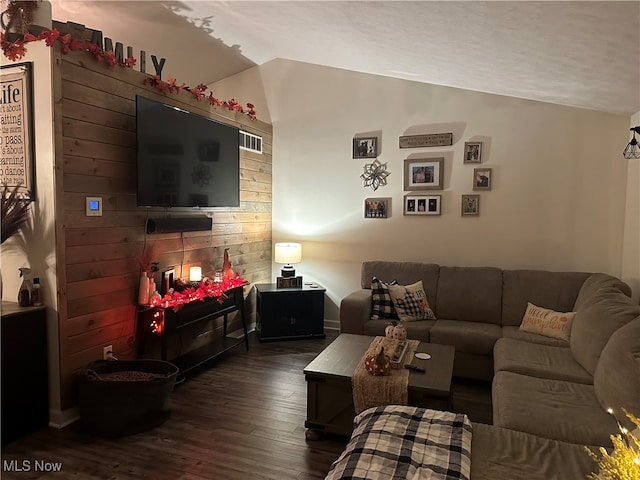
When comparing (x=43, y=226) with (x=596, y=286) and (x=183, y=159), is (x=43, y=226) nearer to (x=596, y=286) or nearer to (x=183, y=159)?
(x=183, y=159)

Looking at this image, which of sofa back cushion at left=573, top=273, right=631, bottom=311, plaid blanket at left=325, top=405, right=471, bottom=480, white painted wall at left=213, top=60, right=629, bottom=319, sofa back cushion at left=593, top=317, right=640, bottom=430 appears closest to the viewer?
plaid blanket at left=325, top=405, right=471, bottom=480

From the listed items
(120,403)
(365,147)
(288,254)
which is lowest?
(120,403)

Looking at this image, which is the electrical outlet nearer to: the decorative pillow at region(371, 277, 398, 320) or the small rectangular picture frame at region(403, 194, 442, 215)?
the decorative pillow at region(371, 277, 398, 320)

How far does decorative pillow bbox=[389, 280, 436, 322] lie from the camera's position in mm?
3801

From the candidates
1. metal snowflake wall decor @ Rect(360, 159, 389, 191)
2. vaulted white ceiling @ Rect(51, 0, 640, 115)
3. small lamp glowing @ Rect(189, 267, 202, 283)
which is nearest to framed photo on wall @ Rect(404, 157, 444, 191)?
metal snowflake wall decor @ Rect(360, 159, 389, 191)

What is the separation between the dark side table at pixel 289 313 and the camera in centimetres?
438

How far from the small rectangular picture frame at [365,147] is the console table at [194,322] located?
1938 mm

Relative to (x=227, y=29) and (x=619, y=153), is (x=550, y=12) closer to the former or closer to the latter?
(x=619, y=153)

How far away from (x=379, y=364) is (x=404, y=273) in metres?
1.88

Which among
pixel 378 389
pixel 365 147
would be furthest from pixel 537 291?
pixel 365 147

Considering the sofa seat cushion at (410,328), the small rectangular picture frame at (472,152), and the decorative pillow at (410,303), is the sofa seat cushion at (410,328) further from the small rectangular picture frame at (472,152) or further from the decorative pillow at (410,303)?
the small rectangular picture frame at (472,152)

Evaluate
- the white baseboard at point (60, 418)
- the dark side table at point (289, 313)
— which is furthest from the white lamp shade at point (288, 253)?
the white baseboard at point (60, 418)

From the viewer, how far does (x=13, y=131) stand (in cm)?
266

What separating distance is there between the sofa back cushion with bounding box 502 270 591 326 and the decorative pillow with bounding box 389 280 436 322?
0.67 m
